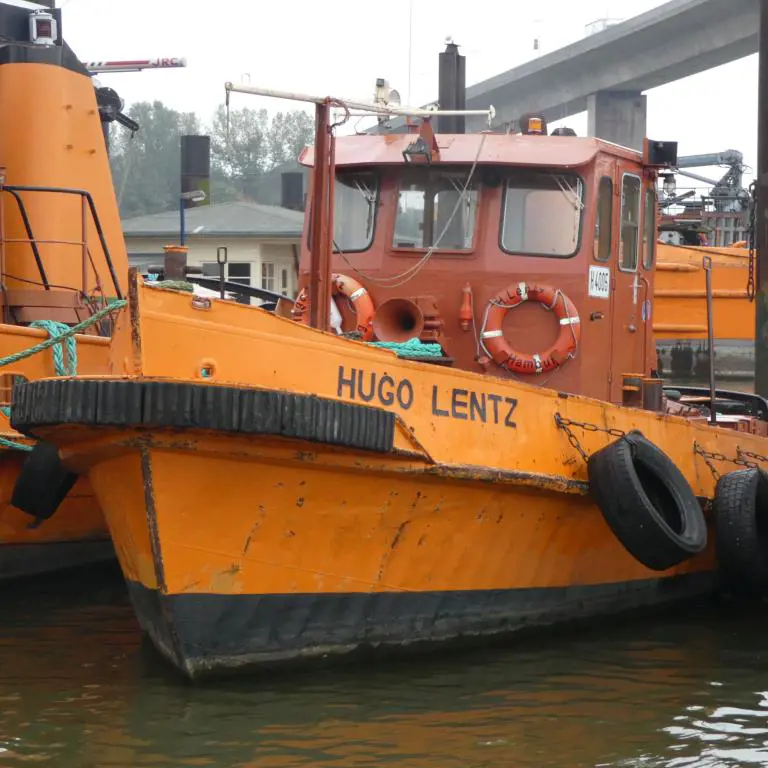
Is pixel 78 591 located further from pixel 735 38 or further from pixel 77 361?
pixel 735 38

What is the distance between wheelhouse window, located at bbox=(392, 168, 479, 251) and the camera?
26.6 ft

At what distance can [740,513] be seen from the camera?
792 centimetres

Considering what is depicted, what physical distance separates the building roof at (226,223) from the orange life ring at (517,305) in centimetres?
1647

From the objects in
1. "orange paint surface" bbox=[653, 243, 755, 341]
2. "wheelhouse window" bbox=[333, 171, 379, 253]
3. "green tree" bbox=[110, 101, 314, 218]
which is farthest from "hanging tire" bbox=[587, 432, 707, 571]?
"green tree" bbox=[110, 101, 314, 218]

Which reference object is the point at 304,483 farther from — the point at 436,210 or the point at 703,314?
the point at 703,314

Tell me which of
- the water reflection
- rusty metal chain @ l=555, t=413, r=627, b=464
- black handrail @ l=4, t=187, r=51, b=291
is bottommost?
the water reflection

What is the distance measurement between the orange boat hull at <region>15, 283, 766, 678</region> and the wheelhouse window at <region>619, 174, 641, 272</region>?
1.56 meters

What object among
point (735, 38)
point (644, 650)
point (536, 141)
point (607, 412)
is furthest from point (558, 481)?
point (735, 38)

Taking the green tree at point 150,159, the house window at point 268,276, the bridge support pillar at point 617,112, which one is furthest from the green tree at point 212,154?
the house window at point 268,276

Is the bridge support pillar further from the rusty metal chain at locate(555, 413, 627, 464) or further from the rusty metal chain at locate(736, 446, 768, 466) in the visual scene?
the rusty metal chain at locate(555, 413, 627, 464)

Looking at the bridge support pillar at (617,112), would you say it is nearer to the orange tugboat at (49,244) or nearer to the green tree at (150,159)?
the green tree at (150,159)

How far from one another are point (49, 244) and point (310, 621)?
16.3 ft

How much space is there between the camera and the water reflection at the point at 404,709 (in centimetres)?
571

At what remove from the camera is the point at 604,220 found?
326 inches
